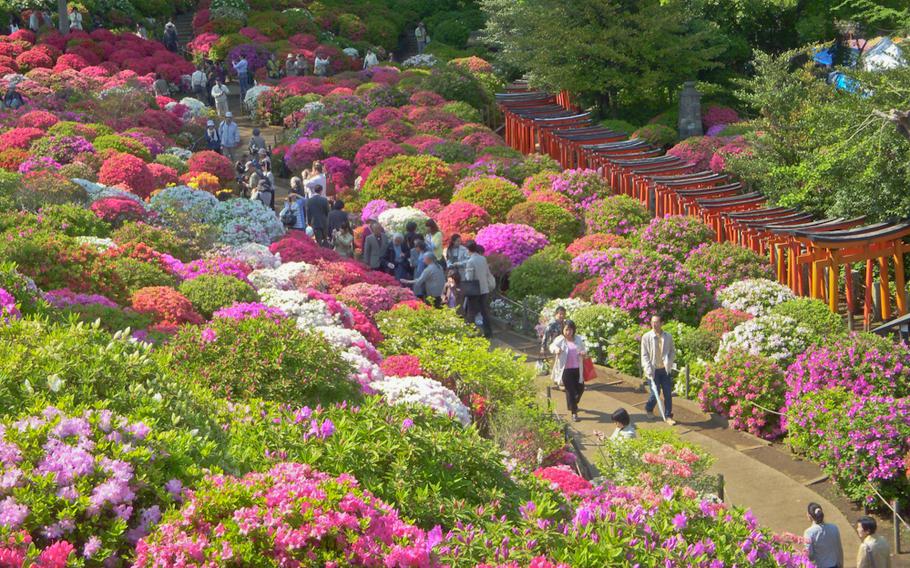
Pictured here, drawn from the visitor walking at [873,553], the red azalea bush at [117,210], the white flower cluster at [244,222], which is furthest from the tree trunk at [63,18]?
the visitor walking at [873,553]

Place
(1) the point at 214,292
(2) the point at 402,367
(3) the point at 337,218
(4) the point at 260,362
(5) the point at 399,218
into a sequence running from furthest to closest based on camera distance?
(5) the point at 399,218 → (3) the point at 337,218 → (1) the point at 214,292 → (2) the point at 402,367 → (4) the point at 260,362

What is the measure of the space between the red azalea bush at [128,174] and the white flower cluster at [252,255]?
3.72 meters

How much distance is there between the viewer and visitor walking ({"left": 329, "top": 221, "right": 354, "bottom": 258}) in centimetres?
2041

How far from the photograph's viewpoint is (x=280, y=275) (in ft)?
58.7

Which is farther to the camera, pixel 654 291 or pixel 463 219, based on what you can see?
pixel 463 219

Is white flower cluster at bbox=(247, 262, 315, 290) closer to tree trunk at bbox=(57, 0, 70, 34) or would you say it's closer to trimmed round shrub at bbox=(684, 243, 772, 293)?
trimmed round shrub at bbox=(684, 243, 772, 293)

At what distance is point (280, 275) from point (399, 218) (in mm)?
5403

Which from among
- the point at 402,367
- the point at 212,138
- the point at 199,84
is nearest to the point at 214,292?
the point at 402,367

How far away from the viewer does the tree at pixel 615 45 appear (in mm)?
32938

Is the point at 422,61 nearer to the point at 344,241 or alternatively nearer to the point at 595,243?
the point at 595,243

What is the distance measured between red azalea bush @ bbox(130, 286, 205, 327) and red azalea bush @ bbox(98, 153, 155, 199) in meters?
7.43

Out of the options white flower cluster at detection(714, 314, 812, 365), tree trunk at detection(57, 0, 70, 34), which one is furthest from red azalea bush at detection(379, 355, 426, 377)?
tree trunk at detection(57, 0, 70, 34)

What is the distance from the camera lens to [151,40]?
129 ft

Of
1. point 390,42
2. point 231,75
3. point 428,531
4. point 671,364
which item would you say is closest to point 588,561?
point 428,531
